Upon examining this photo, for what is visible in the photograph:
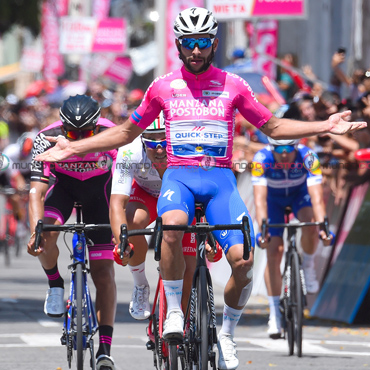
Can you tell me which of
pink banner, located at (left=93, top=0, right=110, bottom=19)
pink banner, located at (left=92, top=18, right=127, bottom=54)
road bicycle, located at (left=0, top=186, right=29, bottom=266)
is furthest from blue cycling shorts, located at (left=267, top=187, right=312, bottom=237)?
pink banner, located at (left=93, top=0, right=110, bottom=19)

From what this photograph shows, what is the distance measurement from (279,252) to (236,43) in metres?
24.2

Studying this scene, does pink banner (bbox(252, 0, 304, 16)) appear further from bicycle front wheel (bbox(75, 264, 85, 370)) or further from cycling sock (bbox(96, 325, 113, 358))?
bicycle front wheel (bbox(75, 264, 85, 370))

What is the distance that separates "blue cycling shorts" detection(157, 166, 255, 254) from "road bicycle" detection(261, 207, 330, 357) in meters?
3.12

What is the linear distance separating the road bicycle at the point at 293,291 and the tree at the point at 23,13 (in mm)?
19887

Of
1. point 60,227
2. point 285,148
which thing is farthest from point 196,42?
point 285,148

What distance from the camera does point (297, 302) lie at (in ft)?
33.4

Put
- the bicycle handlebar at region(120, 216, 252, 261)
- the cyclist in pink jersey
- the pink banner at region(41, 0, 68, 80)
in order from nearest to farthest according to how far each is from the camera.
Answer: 1. the bicycle handlebar at region(120, 216, 252, 261)
2. the cyclist in pink jersey
3. the pink banner at region(41, 0, 68, 80)

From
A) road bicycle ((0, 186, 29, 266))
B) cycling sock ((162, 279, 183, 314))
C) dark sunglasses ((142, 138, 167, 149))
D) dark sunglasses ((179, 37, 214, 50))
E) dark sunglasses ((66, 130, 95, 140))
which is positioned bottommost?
road bicycle ((0, 186, 29, 266))

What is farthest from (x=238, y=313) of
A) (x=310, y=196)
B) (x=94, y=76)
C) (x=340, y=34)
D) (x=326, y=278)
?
(x=94, y=76)

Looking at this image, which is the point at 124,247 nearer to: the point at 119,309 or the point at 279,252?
the point at 279,252

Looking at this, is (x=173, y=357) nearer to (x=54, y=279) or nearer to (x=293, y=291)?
(x=54, y=279)

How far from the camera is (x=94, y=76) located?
42312mm

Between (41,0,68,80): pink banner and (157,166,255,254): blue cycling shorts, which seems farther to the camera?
(41,0,68,80): pink banner

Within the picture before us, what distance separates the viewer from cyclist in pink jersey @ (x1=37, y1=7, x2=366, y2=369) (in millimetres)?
6938
